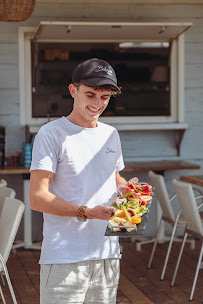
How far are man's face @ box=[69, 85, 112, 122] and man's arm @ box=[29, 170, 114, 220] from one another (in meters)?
0.27

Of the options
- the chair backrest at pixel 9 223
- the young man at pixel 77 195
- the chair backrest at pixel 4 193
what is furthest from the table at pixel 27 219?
the young man at pixel 77 195

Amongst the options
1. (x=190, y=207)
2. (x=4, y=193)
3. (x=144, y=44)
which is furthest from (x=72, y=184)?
(x=144, y=44)

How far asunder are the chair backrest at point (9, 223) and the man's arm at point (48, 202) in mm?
1343

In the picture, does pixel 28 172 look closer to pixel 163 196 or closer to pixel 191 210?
pixel 163 196

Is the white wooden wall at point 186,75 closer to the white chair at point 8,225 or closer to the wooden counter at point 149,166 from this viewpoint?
the wooden counter at point 149,166

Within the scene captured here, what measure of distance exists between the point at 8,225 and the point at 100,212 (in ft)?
5.10

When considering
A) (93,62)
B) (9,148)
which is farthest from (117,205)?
(9,148)

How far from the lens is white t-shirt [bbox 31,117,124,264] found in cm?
203

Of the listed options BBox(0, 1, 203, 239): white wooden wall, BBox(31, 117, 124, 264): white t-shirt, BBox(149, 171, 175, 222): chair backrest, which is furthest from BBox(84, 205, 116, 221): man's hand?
A: BBox(0, 1, 203, 239): white wooden wall

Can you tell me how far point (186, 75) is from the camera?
20.9 ft

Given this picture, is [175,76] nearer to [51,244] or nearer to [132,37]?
[132,37]

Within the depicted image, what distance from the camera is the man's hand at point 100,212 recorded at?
1940mm

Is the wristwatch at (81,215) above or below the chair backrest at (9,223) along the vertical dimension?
above

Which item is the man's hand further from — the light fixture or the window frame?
the light fixture
